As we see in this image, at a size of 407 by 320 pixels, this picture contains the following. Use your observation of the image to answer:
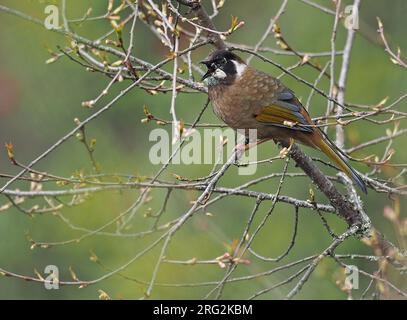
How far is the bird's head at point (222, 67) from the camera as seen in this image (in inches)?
214

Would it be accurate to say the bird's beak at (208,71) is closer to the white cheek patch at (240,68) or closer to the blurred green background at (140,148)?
the white cheek patch at (240,68)

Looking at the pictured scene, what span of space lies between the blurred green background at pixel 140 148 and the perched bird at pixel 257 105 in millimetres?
3614

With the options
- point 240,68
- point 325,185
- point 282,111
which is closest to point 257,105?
point 282,111

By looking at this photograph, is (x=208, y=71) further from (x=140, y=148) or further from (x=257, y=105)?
(x=140, y=148)

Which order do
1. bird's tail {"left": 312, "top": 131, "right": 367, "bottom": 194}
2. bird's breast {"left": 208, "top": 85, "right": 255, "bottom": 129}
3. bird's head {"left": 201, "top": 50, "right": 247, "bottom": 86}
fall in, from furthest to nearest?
bird's breast {"left": 208, "top": 85, "right": 255, "bottom": 129} < bird's head {"left": 201, "top": 50, "right": 247, "bottom": 86} < bird's tail {"left": 312, "top": 131, "right": 367, "bottom": 194}

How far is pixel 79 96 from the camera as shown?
13.1 meters

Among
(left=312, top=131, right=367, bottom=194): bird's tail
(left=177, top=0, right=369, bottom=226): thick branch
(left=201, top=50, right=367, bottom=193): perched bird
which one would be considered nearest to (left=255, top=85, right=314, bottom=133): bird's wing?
(left=201, top=50, right=367, bottom=193): perched bird

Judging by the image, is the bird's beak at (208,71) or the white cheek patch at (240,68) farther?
the white cheek patch at (240,68)

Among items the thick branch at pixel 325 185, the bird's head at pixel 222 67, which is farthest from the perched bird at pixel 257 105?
the thick branch at pixel 325 185

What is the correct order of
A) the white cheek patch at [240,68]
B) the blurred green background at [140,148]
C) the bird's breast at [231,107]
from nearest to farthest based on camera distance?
the bird's breast at [231,107] < the white cheek patch at [240,68] < the blurred green background at [140,148]

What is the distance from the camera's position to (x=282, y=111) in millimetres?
5652

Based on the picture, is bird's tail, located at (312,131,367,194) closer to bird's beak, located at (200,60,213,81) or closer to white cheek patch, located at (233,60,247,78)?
white cheek patch, located at (233,60,247,78)

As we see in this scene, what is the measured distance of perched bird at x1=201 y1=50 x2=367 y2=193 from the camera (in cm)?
548
